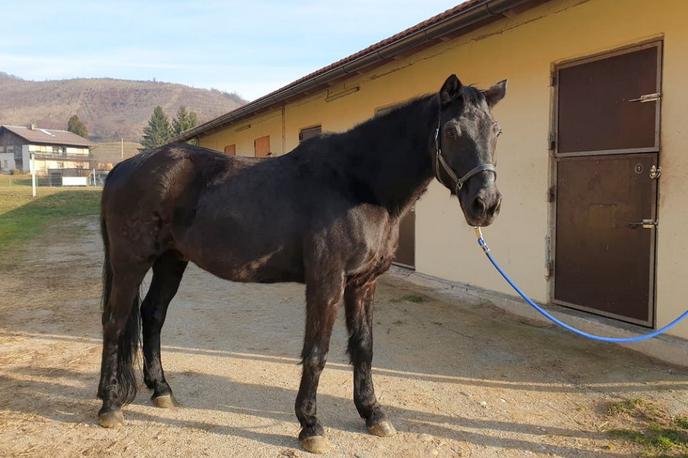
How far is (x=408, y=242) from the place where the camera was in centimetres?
789

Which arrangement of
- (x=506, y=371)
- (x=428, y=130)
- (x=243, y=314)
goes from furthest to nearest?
(x=243, y=314), (x=506, y=371), (x=428, y=130)

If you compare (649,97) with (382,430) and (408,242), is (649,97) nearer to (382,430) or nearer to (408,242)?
(382,430)

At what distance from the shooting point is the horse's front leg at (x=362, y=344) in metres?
3.09

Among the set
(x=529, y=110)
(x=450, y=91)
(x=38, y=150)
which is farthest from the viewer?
(x=38, y=150)

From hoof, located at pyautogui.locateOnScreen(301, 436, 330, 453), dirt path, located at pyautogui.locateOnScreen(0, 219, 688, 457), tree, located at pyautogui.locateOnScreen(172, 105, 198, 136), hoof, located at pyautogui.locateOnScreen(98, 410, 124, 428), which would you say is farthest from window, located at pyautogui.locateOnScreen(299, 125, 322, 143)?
tree, located at pyautogui.locateOnScreen(172, 105, 198, 136)

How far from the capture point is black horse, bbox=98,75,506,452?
2742 millimetres

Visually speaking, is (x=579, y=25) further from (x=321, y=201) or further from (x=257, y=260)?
(x=257, y=260)

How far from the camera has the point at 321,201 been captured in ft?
9.61

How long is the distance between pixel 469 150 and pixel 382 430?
176cm

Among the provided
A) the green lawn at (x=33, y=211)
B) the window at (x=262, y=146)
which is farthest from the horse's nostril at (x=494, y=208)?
the green lawn at (x=33, y=211)

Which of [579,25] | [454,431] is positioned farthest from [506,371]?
[579,25]

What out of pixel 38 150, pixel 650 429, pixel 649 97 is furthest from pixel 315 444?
pixel 38 150

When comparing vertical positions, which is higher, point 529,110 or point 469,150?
point 529,110

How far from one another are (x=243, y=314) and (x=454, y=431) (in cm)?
333
